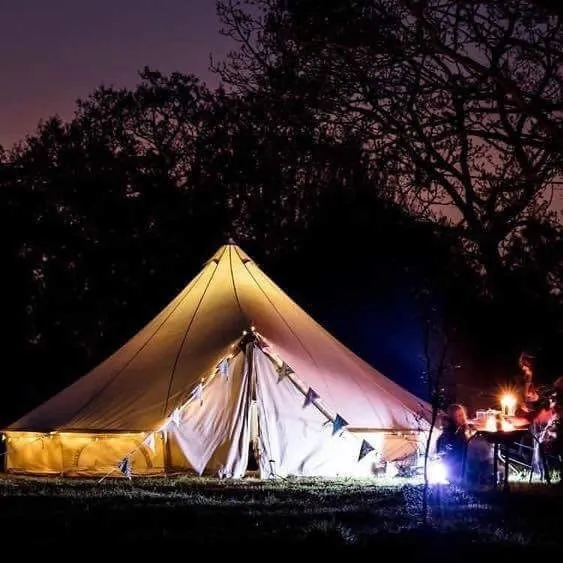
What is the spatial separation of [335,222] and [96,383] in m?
8.07

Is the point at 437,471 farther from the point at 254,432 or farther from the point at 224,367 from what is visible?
the point at 224,367

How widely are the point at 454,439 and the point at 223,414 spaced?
7.55 feet

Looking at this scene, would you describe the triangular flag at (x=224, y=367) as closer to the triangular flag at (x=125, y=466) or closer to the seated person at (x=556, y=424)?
the triangular flag at (x=125, y=466)

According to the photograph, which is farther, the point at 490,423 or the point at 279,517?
→ the point at 490,423

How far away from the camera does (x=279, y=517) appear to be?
20.9ft

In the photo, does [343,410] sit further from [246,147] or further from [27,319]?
[27,319]

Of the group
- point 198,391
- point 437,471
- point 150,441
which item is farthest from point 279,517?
point 198,391

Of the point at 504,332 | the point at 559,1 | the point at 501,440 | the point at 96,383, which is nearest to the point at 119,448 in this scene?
the point at 96,383

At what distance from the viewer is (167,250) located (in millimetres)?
20984

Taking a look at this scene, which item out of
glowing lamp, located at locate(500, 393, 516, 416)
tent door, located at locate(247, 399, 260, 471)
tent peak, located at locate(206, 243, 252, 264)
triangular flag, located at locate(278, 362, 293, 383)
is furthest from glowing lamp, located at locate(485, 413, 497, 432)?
tent peak, located at locate(206, 243, 252, 264)

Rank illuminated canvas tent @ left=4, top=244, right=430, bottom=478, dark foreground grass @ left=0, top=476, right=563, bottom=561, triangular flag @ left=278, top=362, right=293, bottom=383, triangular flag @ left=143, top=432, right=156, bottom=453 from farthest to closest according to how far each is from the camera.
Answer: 1. triangular flag @ left=278, top=362, right=293, bottom=383
2. illuminated canvas tent @ left=4, top=244, right=430, bottom=478
3. triangular flag @ left=143, top=432, right=156, bottom=453
4. dark foreground grass @ left=0, top=476, right=563, bottom=561

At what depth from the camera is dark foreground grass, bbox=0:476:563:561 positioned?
16.3 ft

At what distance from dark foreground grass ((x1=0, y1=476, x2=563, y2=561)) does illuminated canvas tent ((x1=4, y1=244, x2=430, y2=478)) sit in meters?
0.74

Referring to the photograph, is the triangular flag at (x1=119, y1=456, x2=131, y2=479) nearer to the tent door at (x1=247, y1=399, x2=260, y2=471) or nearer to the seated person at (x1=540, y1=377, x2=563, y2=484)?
the tent door at (x1=247, y1=399, x2=260, y2=471)
